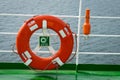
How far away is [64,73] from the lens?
2.99m

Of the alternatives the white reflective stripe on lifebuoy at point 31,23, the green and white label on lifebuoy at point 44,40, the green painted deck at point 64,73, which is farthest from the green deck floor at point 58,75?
the white reflective stripe on lifebuoy at point 31,23

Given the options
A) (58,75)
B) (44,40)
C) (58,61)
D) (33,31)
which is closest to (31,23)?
(33,31)

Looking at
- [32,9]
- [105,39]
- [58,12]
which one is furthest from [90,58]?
[32,9]

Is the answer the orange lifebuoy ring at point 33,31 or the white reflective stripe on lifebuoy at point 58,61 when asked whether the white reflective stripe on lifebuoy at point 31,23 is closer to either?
the orange lifebuoy ring at point 33,31

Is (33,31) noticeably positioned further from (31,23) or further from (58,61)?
(58,61)

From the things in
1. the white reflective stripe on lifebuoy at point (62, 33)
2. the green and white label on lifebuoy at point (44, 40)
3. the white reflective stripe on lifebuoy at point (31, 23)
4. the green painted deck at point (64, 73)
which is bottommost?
the green painted deck at point (64, 73)

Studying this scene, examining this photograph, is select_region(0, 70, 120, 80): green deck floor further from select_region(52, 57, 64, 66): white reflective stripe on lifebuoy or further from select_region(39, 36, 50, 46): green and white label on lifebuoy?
select_region(39, 36, 50, 46): green and white label on lifebuoy

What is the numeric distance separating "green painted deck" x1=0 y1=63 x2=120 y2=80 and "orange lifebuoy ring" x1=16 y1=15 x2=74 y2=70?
0.09 m

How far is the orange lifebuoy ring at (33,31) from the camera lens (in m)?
2.87

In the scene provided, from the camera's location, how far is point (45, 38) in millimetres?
2957

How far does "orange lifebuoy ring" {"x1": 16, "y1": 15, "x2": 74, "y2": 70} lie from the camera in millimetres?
2873

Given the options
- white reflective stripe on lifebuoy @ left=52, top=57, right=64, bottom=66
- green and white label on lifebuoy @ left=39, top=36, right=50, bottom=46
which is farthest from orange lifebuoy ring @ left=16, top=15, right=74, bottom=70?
green and white label on lifebuoy @ left=39, top=36, right=50, bottom=46

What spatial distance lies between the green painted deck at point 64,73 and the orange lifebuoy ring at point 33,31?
9cm

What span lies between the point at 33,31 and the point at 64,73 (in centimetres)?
50
